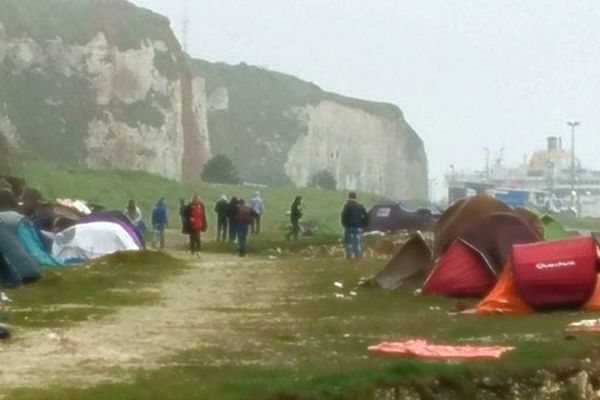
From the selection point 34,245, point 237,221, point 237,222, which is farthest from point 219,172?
point 34,245

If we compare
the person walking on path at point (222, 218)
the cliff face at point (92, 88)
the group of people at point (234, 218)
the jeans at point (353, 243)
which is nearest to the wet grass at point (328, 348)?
the jeans at point (353, 243)

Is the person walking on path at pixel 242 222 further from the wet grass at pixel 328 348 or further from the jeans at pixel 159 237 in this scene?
the wet grass at pixel 328 348

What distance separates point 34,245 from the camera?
106 feet

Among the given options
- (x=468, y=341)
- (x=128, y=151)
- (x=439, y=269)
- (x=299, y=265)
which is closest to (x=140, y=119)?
(x=128, y=151)

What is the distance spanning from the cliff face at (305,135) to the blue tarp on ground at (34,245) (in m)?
116

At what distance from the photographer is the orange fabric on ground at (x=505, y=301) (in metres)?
21.4

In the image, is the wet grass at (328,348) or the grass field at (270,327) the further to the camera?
the grass field at (270,327)

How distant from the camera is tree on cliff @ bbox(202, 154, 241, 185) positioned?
116 m

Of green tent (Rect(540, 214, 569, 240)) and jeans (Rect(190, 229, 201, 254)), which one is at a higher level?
green tent (Rect(540, 214, 569, 240))

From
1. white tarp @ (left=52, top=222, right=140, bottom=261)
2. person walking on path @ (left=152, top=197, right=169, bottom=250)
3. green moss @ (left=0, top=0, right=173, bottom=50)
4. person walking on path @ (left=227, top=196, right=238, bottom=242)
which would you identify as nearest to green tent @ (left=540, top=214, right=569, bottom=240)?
person walking on path @ (left=227, top=196, right=238, bottom=242)

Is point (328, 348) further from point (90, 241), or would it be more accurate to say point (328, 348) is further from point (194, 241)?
point (194, 241)

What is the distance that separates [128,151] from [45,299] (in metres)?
89.5

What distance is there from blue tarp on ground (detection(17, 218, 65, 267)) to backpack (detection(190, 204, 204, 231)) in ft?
16.4

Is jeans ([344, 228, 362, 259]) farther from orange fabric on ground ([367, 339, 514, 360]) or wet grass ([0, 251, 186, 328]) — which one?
orange fabric on ground ([367, 339, 514, 360])
